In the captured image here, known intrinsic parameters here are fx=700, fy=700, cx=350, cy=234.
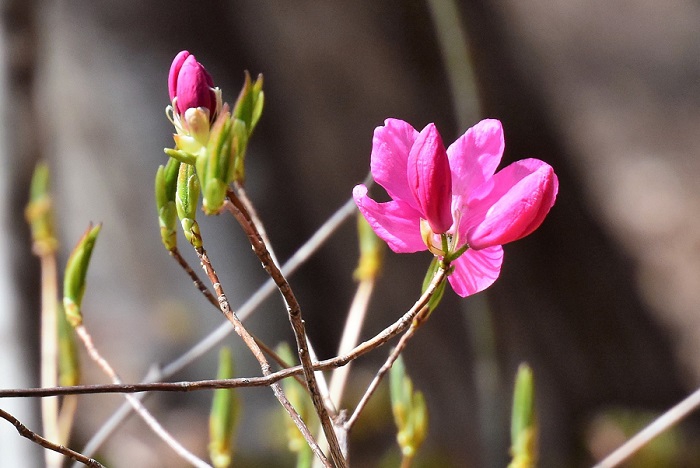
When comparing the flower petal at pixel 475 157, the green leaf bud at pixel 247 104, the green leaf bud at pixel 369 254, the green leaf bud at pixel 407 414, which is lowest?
the green leaf bud at pixel 407 414

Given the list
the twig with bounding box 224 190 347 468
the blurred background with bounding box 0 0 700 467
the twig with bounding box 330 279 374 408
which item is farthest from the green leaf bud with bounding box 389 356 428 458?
the blurred background with bounding box 0 0 700 467

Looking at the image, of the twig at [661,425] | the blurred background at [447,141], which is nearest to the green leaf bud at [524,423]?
the twig at [661,425]

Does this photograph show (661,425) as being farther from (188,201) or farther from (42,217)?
(42,217)

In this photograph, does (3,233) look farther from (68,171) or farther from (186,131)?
(68,171)

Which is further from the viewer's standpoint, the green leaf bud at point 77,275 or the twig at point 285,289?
the green leaf bud at point 77,275

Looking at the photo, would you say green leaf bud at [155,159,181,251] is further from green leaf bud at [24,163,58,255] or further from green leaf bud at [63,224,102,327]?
green leaf bud at [24,163,58,255]

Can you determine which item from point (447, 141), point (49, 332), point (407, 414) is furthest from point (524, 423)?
point (447, 141)

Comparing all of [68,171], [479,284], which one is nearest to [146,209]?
[68,171]

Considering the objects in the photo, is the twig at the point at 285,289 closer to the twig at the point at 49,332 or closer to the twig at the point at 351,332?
the twig at the point at 351,332
